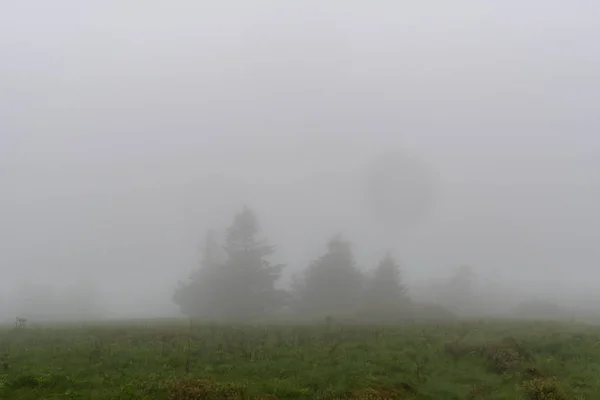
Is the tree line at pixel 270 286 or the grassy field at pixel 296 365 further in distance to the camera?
the tree line at pixel 270 286

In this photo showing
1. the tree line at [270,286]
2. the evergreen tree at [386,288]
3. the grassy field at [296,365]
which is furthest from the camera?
the evergreen tree at [386,288]

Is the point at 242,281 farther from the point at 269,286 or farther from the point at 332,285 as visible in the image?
the point at 332,285

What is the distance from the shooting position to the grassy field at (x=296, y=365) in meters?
14.2

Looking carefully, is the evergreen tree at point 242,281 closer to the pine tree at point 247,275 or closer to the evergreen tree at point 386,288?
the pine tree at point 247,275

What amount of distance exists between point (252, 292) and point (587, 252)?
129378 millimetres

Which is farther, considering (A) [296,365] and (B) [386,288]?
(B) [386,288]

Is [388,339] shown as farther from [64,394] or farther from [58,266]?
[58,266]

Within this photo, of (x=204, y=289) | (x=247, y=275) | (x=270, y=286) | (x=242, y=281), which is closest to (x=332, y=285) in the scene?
(x=270, y=286)

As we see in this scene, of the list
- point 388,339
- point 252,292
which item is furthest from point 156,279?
point 388,339

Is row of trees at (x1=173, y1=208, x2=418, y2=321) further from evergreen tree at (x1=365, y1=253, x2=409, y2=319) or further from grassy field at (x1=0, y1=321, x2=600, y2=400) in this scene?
grassy field at (x1=0, y1=321, x2=600, y2=400)

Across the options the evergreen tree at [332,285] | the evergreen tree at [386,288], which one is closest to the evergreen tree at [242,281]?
the evergreen tree at [332,285]

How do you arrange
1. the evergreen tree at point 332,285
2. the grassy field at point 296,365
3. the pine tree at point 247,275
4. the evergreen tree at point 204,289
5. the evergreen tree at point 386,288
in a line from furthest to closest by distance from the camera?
the evergreen tree at point 332,285 < the evergreen tree at point 204,289 < the evergreen tree at point 386,288 < the pine tree at point 247,275 < the grassy field at point 296,365

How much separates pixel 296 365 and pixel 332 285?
3230cm

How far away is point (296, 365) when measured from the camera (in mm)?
17359
